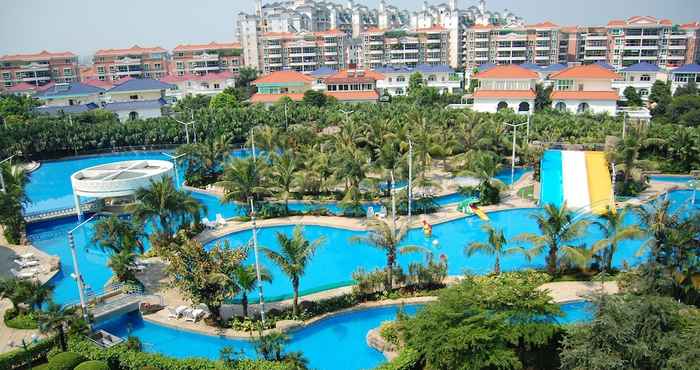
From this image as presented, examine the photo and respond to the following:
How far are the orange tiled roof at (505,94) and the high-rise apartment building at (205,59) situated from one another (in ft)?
165

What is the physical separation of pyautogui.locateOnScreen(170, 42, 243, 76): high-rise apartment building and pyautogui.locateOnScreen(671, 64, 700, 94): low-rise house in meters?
62.5

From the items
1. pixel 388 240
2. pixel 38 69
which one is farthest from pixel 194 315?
pixel 38 69

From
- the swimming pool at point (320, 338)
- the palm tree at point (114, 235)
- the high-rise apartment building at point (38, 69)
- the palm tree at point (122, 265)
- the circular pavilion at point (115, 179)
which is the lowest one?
the swimming pool at point (320, 338)

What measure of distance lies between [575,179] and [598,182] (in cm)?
115

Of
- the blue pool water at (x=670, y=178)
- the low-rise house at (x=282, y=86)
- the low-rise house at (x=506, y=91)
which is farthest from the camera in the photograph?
the low-rise house at (x=282, y=86)

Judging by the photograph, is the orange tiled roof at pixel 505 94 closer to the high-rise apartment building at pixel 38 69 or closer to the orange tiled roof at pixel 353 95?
the orange tiled roof at pixel 353 95

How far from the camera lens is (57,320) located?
15234 mm

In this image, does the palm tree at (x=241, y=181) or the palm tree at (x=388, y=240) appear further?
the palm tree at (x=241, y=181)

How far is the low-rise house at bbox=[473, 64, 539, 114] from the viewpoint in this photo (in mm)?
50500

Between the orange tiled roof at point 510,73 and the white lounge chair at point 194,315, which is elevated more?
the orange tiled roof at point 510,73

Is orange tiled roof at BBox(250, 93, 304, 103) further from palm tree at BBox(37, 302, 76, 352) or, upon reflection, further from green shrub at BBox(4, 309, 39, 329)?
palm tree at BBox(37, 302, 76, 352)

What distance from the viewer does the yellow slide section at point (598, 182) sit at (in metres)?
26.2

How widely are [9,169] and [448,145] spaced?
2485 cm

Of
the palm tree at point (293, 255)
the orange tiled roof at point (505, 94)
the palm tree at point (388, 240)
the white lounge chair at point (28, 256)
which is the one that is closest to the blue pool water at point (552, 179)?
the palm tree at point (388, 240)
